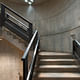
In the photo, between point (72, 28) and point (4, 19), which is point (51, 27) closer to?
point (72, 28)

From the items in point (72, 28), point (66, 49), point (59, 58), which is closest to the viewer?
point (59, 58)

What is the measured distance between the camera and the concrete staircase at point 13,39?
4833 mm

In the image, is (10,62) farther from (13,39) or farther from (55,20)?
(55,20)

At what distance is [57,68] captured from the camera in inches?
137

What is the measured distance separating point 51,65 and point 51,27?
295 cm

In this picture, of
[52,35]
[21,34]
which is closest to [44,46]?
[52,35]

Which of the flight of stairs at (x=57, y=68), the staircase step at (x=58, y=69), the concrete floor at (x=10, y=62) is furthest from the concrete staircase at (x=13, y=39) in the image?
the staircase step at (x=58, y=69)

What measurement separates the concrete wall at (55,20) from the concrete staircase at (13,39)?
1675 mm

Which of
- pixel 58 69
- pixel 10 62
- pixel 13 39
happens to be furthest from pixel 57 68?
pixel 10 62

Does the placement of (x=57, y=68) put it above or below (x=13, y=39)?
below

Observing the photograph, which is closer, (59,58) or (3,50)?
(59,58)

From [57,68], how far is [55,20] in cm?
315

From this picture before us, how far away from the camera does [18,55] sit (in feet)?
20.8

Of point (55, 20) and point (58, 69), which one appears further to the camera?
point (55, 20)
